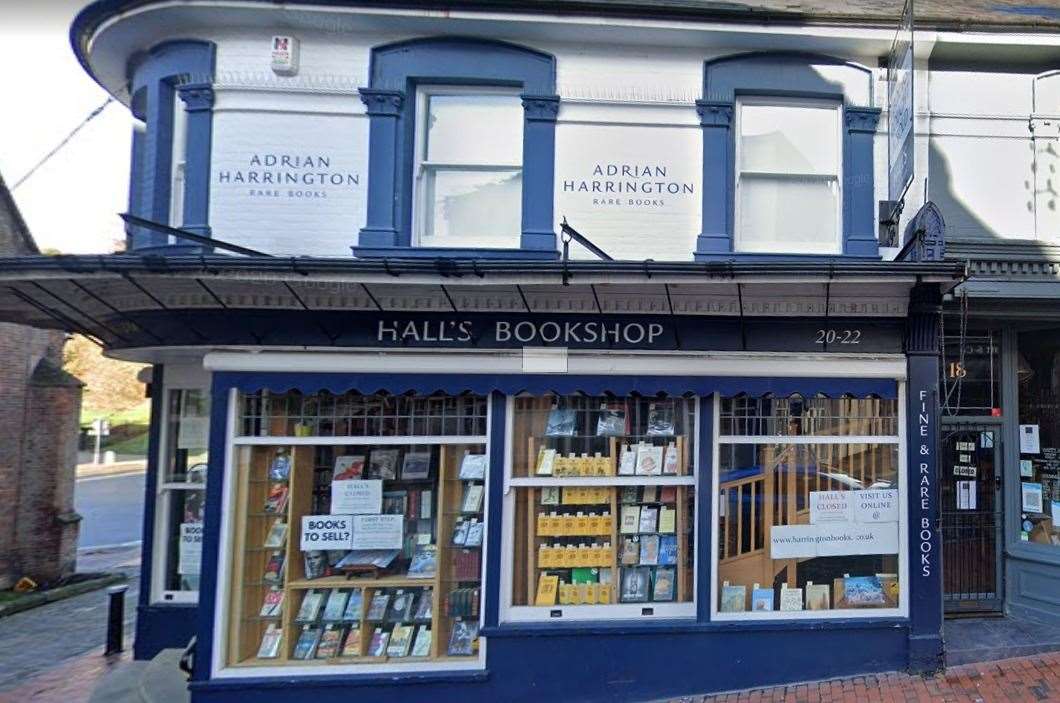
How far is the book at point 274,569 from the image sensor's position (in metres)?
5.77

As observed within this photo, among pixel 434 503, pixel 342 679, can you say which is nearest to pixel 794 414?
pixel 434 503

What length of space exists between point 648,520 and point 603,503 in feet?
1.50

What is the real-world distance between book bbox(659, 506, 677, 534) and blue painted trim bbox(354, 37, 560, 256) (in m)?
2.74

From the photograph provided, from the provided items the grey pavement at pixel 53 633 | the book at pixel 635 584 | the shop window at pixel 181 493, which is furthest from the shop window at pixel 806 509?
the grey pavement at pixel 53 633

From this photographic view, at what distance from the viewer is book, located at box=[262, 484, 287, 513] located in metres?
5.82

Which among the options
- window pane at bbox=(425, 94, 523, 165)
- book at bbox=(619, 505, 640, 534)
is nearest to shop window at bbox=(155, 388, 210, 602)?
window pane at bbox=(425, 94, 523, 165)

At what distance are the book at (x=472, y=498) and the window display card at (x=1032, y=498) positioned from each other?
581cm

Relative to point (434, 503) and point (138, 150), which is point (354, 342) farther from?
point (138, 150)

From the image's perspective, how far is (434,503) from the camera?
5.91 m

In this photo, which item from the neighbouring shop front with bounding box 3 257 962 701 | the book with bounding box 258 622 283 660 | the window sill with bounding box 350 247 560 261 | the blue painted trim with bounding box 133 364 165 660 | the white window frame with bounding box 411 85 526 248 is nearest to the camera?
the neighbouring shop front with bounding box 3 257 962 701

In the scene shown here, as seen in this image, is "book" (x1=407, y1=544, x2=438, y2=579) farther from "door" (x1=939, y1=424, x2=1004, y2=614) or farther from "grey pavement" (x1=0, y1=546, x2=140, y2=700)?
"door" (x1=939, y1=424, x2=1004, y2=614)

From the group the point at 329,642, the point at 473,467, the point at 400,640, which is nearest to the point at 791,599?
the point at 473,467

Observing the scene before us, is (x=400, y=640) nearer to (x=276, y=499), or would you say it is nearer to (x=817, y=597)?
(x=276, y=499)

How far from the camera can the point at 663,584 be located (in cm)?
584
